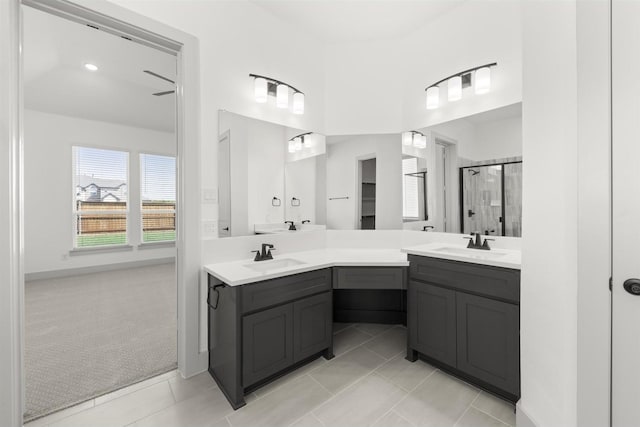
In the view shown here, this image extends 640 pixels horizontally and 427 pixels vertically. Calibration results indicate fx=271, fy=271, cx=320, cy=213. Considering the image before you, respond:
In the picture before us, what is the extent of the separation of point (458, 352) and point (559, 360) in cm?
65

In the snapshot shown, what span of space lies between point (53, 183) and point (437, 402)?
6171mm

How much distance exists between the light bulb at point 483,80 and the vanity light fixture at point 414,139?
0.55 meters

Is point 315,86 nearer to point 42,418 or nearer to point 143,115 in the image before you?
point 42,418

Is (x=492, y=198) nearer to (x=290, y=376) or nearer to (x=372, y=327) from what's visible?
(x=372, y=327)

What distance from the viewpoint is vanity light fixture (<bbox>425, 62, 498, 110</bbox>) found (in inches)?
83.0

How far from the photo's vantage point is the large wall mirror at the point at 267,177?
2.13 metres

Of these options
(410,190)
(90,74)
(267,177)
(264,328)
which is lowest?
(264,328)

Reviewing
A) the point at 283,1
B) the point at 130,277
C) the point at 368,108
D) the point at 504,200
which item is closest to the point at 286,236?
the point at 368,108

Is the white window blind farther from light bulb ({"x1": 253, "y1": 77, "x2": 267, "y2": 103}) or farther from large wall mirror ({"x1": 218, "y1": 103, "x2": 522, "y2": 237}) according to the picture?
light bulb ({"x1": 253, "y1": 77, "x2": 267, "y2": 103})

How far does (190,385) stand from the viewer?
186 cm

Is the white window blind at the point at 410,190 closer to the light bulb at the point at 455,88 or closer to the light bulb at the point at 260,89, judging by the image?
the light bulb at the point at 455,88

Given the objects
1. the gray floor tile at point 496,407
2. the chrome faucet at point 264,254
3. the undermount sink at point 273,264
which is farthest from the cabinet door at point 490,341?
the chrome faucet at point 264,254

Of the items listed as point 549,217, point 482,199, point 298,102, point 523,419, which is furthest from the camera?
point 298,102

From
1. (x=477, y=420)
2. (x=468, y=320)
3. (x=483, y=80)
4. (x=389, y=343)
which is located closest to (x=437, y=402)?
(x=477, y=420)
